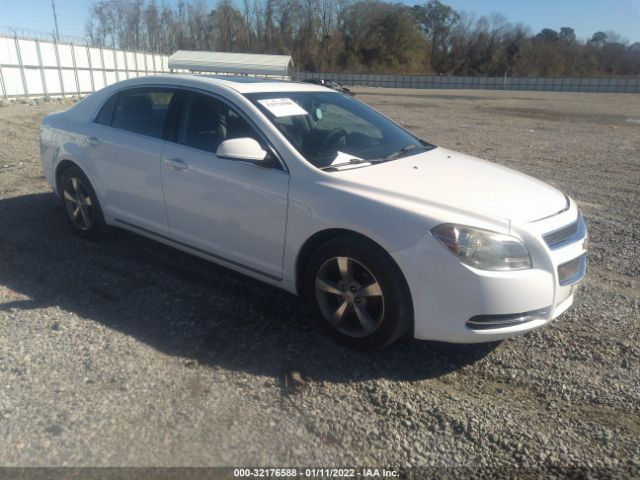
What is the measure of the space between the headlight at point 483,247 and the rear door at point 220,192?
1.14 meters

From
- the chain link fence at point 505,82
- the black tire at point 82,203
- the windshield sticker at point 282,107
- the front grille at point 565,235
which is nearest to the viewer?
the front grille at point 565,235

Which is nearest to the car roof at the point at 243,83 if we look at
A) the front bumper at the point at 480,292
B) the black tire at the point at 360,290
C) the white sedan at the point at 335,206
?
the white sedan at the point at 335,206

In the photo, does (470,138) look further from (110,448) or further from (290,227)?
(110,448)

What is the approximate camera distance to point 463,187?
3.45 meters

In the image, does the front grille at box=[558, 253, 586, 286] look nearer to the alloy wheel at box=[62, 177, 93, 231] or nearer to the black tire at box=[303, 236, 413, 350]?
the black tire at box=[303, 236, 413, 350]

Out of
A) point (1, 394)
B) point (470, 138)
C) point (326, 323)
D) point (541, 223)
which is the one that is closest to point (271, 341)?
point (326, 323)

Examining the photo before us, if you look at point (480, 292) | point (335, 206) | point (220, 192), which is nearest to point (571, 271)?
point (480, 292)

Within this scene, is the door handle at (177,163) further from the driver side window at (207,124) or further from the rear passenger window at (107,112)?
the rear passenger window at (107,112)

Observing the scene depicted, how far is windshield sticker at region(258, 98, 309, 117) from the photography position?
391 cm

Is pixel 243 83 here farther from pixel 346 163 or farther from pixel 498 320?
pixel 498 320

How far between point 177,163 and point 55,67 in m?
27.5

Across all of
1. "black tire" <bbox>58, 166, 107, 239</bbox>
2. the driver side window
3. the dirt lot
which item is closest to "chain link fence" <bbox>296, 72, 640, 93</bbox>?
"black tire" <bbox>58, 166, 107, 239</bbox>

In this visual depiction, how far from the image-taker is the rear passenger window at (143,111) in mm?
4414

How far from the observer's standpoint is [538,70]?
84.6 metres
